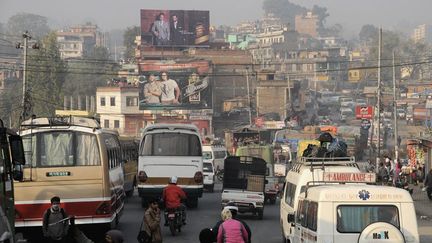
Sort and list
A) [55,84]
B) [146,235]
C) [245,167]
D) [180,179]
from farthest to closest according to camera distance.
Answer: [55,84]
[245,167]
[180,179]
[146,235]

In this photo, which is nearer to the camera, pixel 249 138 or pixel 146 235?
pixel 146 235

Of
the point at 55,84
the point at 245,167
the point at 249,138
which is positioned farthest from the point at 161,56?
the point at 245,167

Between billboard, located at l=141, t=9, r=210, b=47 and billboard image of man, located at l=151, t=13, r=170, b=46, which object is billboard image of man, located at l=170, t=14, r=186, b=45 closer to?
billboard, located at l=141, t=9, r=210, b=47

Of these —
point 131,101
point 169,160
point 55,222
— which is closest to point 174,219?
point 55,222

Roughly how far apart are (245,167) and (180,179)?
341cm

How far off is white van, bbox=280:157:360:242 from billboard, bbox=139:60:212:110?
3742 inches

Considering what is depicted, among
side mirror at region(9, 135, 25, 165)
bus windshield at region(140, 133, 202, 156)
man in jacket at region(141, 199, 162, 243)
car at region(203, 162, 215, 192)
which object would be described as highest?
side mirror at region(9, 135, 25, 165)

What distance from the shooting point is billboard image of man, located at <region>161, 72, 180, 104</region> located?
394ft

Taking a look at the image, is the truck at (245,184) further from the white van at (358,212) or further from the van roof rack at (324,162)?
the white van at (358,212)

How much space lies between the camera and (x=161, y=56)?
14225 centimetres

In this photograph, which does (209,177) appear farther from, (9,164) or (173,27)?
(173,27)

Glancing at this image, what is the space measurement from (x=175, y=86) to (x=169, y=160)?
285 ft

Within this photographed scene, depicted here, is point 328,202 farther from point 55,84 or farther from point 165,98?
point 55,84

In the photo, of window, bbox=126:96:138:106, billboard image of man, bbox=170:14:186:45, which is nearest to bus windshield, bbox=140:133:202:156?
window, bbox=126:96:138:106
